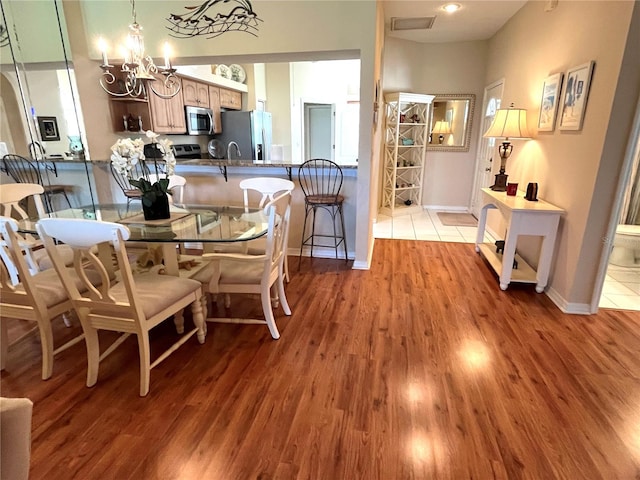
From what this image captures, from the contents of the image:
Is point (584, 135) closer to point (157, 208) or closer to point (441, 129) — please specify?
point (157, 208)

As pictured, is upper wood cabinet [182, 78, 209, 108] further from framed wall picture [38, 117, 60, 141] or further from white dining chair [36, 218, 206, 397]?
white dining chair [36, 218, 206, 397]

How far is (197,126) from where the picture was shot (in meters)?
5.19

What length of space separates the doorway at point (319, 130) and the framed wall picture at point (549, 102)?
4785mm

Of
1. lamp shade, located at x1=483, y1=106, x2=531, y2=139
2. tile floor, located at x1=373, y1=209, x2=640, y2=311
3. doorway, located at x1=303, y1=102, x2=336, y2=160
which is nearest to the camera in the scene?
tile floor, located at x1=373, y1=209, x2=640, y2=311

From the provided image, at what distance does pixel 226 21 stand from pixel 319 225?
2.14 meters

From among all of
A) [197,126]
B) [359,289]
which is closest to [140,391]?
[359,289]

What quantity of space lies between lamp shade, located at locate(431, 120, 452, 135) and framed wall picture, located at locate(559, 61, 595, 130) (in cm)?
307

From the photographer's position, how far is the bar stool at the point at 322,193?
3.47 m

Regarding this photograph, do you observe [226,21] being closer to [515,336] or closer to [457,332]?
[457,332]

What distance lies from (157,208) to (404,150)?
4.58 m

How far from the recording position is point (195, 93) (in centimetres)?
511

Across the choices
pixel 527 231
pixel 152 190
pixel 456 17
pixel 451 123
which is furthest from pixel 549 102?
pixel 152 190

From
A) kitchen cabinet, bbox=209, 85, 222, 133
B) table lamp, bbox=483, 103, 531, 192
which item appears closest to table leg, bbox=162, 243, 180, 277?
table lamp, bbox=483, 103, 531, 192

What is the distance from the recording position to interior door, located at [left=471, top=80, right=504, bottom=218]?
4.89 metres
